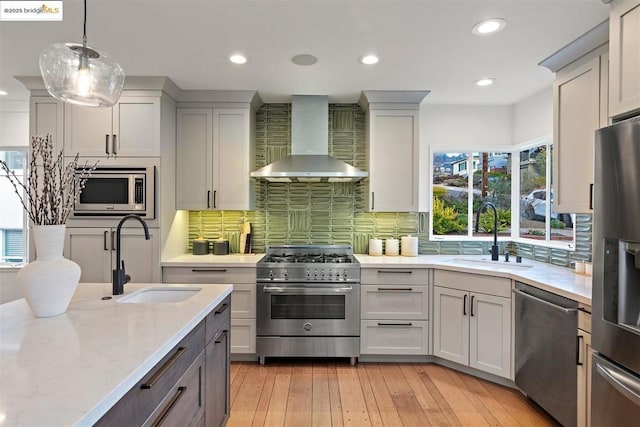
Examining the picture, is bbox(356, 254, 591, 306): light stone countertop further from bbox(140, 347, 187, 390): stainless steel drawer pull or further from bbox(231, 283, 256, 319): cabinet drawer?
bbox(140, 347, 187, 390): stainless steel drawer pull

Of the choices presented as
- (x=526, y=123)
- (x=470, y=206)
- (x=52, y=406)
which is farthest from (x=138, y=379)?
(x=526, y=123)

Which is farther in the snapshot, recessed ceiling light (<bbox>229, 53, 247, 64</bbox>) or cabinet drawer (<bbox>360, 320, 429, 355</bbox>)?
cabinet drawer (<bbox>360, 320, 429, 355</bbox>)

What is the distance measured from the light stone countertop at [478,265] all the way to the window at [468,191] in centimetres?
35

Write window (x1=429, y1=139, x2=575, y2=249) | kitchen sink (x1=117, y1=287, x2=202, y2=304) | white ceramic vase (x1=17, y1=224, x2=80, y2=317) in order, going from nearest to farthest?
white ceramic vase (x1=17, y1=224, x2=80, y2=317), kitchen sink (x1=117, y1=287, x2=202, y2=304), window (x1=429, y1=139, x2=575, y2=249)

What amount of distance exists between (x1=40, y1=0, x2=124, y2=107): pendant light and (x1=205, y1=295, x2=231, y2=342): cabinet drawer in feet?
3.77

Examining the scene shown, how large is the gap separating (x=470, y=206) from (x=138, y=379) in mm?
3549

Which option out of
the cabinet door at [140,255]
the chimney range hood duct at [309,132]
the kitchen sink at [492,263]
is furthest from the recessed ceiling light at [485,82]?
the cabinet door at [140,255]

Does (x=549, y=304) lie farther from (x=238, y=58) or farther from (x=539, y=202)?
(x=238, y=58)

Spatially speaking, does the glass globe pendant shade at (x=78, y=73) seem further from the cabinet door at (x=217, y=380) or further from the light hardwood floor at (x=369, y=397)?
the light hardwood floor at (x=369, y=397)

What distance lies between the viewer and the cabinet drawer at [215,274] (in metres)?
3.05

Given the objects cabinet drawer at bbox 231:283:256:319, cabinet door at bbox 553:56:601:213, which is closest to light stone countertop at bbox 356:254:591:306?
cabinet door at bbox 553:56:601:213

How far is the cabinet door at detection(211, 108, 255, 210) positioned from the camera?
10.9ft

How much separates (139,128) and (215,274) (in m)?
1.44

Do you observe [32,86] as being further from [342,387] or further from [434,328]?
[434,328]
